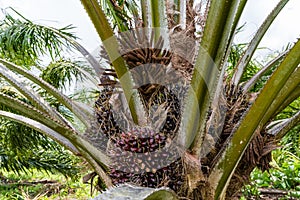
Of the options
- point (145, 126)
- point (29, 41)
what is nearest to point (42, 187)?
point (29, 41)

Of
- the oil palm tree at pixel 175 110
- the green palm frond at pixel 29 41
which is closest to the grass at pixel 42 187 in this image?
the green palm frond at pixel 29 41

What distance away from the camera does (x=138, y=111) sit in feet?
3.42

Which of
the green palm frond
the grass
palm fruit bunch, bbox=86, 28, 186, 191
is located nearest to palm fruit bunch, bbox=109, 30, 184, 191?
palm fruit bunch, bbox=86, 28, 186, 191

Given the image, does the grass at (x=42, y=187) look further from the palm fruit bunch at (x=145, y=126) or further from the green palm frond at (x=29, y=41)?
the palm fruit bunch at (x=145, y=126)

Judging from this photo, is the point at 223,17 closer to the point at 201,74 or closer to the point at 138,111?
the point at 201,74

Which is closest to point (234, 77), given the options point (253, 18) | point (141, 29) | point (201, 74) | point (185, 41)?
point (185, 41)

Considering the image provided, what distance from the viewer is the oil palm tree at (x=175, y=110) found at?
32.9 inches

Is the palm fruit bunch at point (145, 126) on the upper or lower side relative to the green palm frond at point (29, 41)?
lower

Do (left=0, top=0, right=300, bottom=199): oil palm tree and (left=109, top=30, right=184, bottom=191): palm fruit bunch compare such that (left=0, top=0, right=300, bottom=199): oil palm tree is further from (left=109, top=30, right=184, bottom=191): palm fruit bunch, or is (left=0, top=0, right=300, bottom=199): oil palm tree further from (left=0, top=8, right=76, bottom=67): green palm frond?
(left=0, top=8, right=76, bottom=67): green palm frond

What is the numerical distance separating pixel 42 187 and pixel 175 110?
13.5ft

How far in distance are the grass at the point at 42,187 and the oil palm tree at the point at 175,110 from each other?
2222mm

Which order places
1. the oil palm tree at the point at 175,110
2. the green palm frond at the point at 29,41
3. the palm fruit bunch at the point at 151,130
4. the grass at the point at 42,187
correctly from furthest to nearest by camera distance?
the grass at the point at 42,187, the green palm frond at the point at 29,41, the palm fruit bunch at the point at 151,130, the oil palm tree at the point at 175,110

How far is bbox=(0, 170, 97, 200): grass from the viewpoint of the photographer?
3586 mm

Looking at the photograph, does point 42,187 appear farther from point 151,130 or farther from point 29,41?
point 151,130
